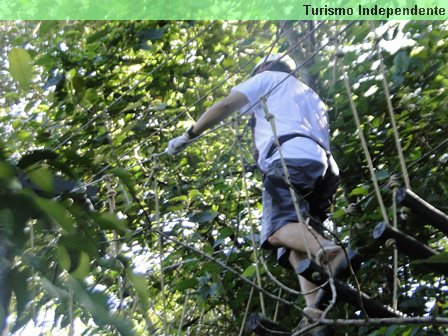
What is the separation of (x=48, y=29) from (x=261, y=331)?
2202 millimetres

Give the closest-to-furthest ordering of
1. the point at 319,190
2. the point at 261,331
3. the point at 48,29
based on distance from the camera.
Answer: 1. the point at 261,331
2. the point at 319,190
3. the point at 48,29

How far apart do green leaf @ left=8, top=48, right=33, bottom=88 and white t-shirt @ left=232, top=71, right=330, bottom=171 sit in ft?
4.72

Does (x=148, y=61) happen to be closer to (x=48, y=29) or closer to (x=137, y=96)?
(x=137, y=96)

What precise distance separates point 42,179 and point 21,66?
22 centimetres

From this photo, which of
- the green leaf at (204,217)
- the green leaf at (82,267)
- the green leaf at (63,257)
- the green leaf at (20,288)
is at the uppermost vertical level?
the green leaf at (20,288)

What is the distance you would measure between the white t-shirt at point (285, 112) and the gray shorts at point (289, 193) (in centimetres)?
6

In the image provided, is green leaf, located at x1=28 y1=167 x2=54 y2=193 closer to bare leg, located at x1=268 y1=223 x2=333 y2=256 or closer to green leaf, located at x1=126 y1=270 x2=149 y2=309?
green leaf, located at x1=126 y1=270 x2=149 y2=309

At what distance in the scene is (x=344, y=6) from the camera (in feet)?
9.42

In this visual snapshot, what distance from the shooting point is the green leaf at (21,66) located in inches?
27.0

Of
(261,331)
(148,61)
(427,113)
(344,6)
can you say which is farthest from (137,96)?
(261,331)

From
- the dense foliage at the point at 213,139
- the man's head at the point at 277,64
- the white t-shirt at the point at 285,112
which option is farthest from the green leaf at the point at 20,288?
the man's head at the point at 277,64

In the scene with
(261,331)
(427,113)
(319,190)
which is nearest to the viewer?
(261,331)

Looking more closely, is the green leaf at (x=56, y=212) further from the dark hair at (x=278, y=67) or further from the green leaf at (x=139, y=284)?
the dark hair at (x=278, y=67)

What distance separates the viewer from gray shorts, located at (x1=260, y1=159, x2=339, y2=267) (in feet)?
6.70
